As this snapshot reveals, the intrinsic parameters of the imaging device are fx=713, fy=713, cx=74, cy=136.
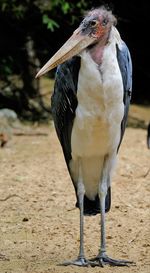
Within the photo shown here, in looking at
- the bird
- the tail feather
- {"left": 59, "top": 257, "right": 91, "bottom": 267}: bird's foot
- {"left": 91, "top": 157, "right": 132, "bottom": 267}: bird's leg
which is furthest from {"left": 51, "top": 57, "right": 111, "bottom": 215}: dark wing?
{"left": 59, "top": 257, "right": 91, "bottom": 267}: bird's foot

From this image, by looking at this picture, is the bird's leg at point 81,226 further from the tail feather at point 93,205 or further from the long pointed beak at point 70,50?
the long pointed beak at point 70,50

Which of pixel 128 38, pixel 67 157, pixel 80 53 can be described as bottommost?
pixel 128 38

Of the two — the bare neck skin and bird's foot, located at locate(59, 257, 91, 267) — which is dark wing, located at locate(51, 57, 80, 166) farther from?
bird's foot, located at locate(59, 257, 91, 267)

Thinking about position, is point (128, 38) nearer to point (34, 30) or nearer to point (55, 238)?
point (34, 30)

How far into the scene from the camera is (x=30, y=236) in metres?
5.70

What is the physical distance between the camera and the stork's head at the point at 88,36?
182 inches

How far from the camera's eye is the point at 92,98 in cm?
458

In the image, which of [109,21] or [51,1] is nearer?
[109,21]

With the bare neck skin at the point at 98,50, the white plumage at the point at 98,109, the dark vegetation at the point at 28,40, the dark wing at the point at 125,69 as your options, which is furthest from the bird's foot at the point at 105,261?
the dark vegetation at the point at 28,40

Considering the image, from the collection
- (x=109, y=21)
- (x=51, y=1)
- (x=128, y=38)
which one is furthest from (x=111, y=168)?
(x=128, y=38)

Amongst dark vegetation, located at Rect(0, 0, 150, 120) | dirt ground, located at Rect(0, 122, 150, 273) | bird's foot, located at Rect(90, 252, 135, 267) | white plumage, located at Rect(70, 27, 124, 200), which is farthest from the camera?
dark vegetation, located at Rect(0, 0, 150, 120)

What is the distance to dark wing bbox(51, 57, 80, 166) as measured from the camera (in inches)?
185

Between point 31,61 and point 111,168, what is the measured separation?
250 inches

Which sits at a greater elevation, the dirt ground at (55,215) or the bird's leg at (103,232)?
the bird's leg at (103,232)
